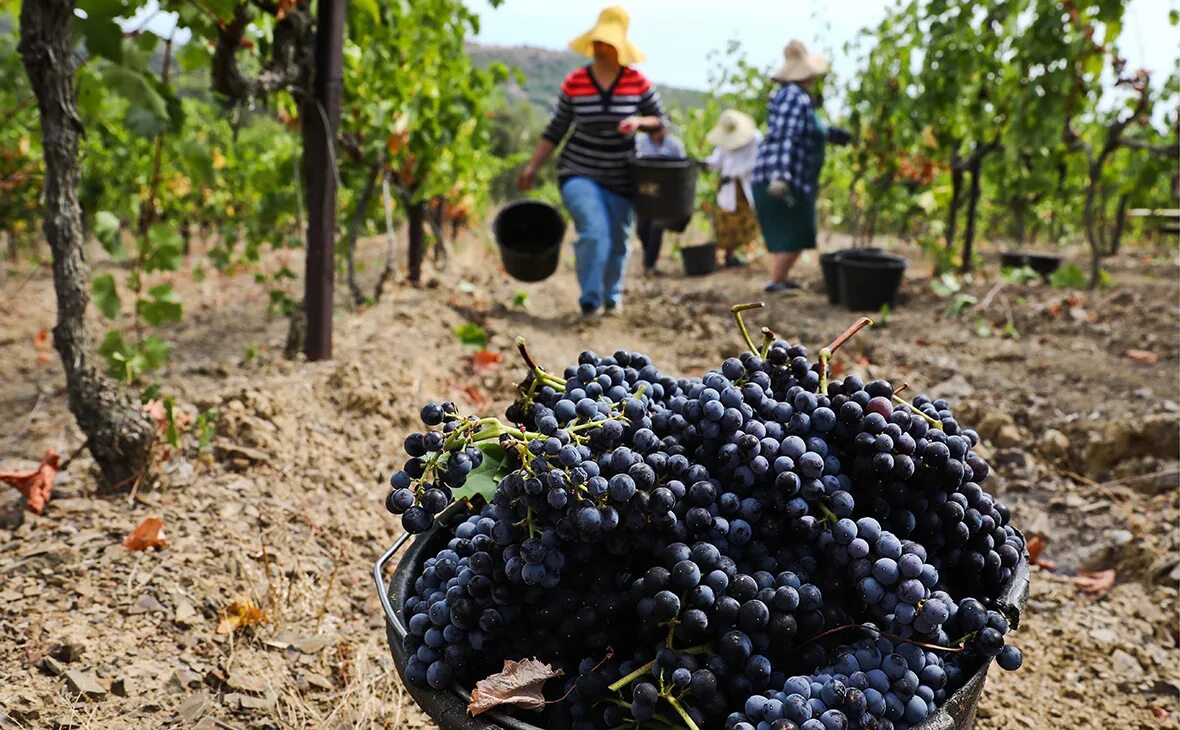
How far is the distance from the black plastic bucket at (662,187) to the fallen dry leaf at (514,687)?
503cm

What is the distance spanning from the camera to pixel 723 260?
1125 cm

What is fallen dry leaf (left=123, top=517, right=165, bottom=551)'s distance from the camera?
2.31 metres

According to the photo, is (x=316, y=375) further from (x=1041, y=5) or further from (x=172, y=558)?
(x=1041, y=5)

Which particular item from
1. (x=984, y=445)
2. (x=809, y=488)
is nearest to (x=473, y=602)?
(x=809, y=488)

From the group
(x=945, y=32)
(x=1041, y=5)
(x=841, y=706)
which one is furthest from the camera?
(x=945, y=32)

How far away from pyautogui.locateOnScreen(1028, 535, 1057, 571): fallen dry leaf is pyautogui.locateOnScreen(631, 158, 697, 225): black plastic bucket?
3581mm

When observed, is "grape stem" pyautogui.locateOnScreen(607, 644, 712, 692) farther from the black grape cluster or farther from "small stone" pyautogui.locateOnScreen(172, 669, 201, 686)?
"small stone" pyautogui.locateOnScreen(172, 669, 201, 686)

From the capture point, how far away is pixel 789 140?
668 centimetres

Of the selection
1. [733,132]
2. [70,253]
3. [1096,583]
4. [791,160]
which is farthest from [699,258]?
[70,253]

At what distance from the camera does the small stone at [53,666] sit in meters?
1.85

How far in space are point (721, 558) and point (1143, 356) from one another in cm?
460

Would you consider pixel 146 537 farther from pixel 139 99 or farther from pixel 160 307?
pixel 139 99

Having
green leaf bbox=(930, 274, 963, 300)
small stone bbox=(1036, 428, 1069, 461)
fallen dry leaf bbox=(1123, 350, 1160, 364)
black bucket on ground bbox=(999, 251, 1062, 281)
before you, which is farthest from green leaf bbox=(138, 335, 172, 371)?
black bucket on ground bbox=(999, 251, 1062, 281)

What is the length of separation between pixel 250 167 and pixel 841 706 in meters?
10.3
